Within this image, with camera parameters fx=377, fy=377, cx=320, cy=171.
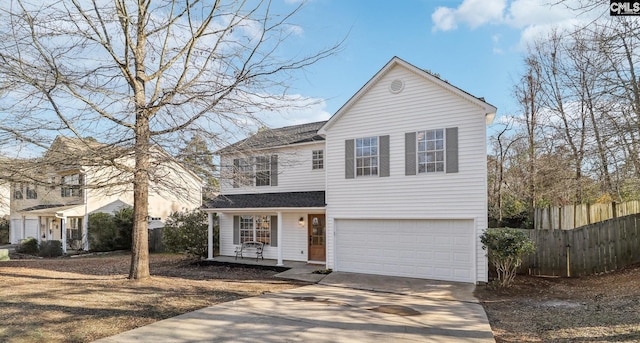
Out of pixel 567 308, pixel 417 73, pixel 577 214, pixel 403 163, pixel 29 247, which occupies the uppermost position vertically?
pixel 417 73

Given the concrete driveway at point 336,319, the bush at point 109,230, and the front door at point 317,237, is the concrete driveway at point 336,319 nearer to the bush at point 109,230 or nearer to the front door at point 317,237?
the front door at point 317,237

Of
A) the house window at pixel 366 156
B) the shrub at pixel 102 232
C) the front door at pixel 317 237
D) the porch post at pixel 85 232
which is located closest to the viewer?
the house window at pixel 366 156

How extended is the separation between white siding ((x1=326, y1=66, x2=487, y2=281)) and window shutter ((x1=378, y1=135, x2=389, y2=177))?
0.15 metres

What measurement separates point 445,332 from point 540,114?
617 inches

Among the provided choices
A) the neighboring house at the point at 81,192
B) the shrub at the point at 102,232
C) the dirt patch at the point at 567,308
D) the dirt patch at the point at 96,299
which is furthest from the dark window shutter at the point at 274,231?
the shrub at the point at 102,232

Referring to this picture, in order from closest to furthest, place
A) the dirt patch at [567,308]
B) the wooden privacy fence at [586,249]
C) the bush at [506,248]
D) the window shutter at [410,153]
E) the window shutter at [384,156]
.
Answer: the dirt patch at [567,308] → the bush at [506,248] → the wooden privacy fence at [586,249] → the window shutter at [410,153] → the window shutter at [384,156]

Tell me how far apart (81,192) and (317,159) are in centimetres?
1298

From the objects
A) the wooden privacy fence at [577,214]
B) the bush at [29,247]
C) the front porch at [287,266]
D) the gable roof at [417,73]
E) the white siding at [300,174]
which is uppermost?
the gable roof at [417,73]

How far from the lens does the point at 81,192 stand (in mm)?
19609

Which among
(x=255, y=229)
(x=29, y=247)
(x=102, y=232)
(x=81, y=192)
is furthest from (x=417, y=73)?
(x=29, y=247)

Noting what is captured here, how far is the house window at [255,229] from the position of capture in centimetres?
1633

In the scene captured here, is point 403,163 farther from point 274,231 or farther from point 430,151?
point 274,231

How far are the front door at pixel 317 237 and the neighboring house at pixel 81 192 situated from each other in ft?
15.9

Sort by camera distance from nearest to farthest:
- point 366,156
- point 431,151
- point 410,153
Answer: point 431,151 < point 410,153 < point 366,156
